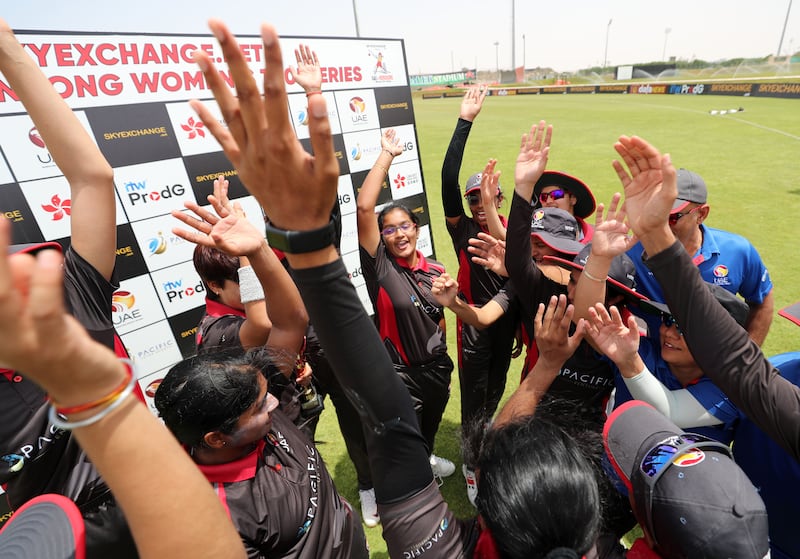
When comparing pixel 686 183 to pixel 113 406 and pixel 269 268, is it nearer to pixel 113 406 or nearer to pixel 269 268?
pixel 269 268

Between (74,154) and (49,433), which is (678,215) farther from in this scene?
(49,433)

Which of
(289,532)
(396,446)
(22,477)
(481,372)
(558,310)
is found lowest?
(481,372)

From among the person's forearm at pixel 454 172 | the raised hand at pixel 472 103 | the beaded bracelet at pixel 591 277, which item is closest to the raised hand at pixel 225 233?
the beaded bracelet at pixel 591 277

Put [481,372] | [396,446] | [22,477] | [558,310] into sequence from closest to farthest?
[396,446]
[22,477]
[558,310]
[481,372]

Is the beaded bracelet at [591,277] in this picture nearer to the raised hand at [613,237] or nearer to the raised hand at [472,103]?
the raised hand at [613,237]

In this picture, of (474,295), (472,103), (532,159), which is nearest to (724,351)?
(532,159)

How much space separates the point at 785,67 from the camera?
36438mm

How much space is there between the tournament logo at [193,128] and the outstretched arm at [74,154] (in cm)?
185

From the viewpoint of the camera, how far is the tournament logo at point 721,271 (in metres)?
2.48

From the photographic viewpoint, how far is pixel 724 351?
46.5 inches

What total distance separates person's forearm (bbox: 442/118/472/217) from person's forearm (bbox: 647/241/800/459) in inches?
71.9

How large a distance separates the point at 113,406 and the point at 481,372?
252 centimetres

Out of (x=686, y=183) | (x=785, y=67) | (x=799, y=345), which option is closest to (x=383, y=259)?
(x=686, y=183)

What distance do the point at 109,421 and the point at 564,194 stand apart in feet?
11.1
